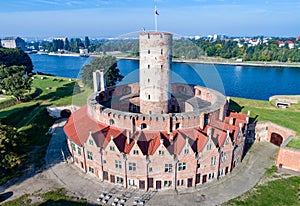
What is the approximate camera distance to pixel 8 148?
34031 millimetres

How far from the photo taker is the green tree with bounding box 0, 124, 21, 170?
32.6m

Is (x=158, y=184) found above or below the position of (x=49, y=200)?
above

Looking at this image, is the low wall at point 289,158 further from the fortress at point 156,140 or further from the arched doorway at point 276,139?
the arched doorway at point 276,139

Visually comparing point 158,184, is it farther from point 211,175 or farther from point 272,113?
point 272,113

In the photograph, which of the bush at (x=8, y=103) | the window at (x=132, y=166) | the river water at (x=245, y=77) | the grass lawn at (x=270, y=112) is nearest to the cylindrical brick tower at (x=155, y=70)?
the window at (x=132, y=166)

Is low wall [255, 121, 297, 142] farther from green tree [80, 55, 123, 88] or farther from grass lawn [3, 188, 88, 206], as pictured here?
green tree [80, 55, 123, 88]

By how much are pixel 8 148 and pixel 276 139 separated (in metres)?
48.3

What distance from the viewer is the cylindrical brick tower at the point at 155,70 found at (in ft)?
114

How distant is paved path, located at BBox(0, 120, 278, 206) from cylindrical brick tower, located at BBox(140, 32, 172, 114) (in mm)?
13638

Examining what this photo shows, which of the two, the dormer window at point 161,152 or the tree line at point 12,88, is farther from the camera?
the tree line at point 12,88

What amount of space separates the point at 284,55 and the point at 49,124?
167478 mm

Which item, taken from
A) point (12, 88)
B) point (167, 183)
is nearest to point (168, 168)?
point (167, 183)

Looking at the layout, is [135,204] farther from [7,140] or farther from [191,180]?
[7,140]

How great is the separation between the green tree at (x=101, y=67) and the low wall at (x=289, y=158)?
162 feet
